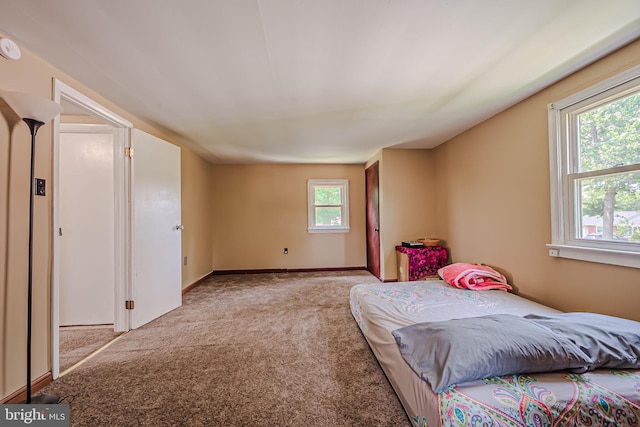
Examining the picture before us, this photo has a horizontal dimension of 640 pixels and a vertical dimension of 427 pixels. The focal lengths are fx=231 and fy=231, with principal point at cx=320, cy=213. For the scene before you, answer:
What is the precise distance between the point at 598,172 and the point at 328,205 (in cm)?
384

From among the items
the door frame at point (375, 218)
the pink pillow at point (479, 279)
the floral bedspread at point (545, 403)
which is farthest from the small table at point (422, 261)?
the floral bedspread at point (545, 403)

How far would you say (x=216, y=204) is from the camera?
16.1ft

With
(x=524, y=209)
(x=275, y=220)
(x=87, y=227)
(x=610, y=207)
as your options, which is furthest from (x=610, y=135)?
(x=87, y=227)

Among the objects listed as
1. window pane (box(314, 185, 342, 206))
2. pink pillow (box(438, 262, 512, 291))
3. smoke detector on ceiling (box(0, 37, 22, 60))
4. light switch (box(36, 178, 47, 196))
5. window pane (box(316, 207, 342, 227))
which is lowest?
pink pillow (box(438, 262, 512, 291))

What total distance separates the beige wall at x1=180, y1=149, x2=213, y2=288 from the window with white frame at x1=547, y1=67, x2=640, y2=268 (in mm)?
4478

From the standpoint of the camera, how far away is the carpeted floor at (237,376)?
1.31m

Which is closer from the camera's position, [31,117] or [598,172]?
[31,117]

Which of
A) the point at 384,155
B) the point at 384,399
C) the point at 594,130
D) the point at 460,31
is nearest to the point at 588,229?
the point at 594,130

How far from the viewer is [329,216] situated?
16.6 ft

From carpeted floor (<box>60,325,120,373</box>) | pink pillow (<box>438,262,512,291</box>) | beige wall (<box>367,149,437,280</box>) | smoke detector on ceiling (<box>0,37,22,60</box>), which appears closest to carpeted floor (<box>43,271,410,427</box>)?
carpeted floor (<box>60,325,120,373</box>)

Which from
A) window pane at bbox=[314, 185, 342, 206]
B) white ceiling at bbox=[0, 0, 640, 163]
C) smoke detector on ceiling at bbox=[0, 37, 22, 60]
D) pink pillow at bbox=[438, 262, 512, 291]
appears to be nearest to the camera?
white ceiling at bbox=[0, 0, 640, 163]

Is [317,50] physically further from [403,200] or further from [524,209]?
[403,200]

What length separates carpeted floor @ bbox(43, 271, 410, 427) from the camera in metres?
1.31

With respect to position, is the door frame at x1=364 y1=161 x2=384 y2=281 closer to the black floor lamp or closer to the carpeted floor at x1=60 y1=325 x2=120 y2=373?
the carpeted floor at x1=60 y1=325 x2=120 y2=373
